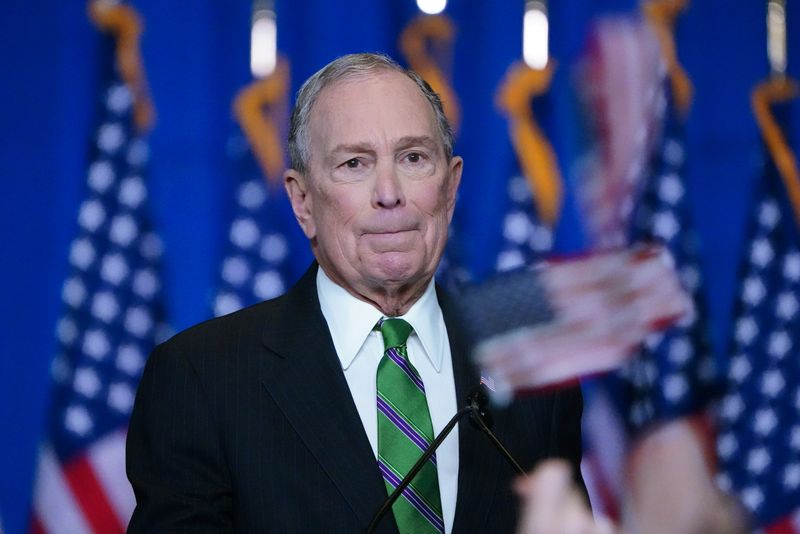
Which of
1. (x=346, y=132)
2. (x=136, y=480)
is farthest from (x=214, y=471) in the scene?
(x=346, y=132)

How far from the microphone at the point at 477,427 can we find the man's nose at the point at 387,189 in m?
0.40

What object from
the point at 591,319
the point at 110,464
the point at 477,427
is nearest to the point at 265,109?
the point at 110,464

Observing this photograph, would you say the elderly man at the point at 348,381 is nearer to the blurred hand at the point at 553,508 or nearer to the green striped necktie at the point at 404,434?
the green striped necktie at the point at 404,434

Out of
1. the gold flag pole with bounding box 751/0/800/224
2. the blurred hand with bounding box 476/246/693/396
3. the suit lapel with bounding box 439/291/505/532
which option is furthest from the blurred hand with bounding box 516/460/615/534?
the gold flag pole with bounding box 751/0/800/224

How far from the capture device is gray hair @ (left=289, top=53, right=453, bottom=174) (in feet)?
5.33

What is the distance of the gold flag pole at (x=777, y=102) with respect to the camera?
3027mm

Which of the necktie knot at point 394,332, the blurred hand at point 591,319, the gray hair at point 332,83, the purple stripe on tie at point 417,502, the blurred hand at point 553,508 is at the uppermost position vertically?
the gray hair at point 332,83

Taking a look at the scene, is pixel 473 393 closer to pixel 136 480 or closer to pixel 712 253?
pixel 136 480

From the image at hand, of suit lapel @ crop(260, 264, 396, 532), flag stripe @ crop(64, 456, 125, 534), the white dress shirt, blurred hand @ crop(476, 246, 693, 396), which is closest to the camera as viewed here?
blurred hand @ crop(476, 246, 693, 396)

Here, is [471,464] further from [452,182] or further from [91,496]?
[91,496]

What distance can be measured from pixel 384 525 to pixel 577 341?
49 centimetres

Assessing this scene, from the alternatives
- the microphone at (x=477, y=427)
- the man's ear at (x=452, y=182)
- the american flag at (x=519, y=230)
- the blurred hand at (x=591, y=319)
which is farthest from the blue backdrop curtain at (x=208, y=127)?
the blurred hand at (x=591, y=319)

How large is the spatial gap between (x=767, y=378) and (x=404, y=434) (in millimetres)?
1858

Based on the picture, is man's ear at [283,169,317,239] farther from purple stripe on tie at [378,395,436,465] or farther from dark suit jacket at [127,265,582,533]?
purple stripe on tie at [378,395,436,465]
